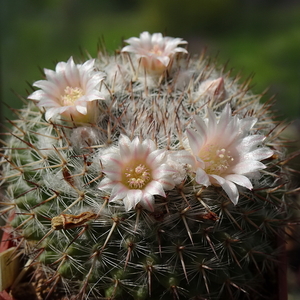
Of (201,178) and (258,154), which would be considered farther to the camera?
(258,154)

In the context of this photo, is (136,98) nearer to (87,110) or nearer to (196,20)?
(87,110)

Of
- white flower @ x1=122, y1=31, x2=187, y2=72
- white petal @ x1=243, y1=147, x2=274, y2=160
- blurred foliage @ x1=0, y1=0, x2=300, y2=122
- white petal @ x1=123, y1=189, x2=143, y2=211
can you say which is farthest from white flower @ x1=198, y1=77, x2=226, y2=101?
blurred foliage @ x1=0, y1=0, x2=300, y2=122

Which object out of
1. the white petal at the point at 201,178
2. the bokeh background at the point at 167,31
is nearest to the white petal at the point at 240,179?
the white petal at the point at 201,178

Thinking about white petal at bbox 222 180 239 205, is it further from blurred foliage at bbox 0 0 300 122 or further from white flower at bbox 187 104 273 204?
blurred foliage at bbox 0 0 300 122

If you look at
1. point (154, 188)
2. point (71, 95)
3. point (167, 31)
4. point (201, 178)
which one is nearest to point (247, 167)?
point (201, 178)

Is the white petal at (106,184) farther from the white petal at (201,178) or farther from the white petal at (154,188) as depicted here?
the white petal at (201,178)

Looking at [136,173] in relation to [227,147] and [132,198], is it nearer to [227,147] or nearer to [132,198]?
[132,198]
